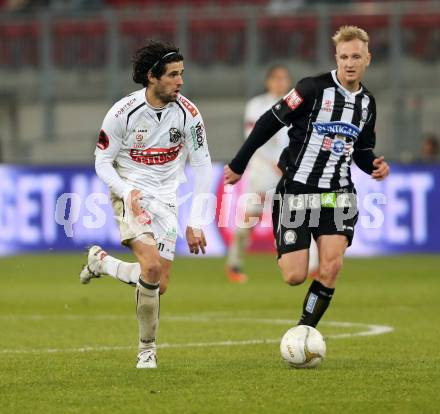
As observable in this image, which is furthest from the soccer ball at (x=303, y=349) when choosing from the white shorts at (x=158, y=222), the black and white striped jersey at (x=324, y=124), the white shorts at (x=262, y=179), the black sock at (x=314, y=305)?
the white shorts at (x=262, y=179)

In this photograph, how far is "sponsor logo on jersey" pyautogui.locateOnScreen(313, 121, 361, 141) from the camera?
8125 mm

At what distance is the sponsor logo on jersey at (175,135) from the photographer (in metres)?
7.88

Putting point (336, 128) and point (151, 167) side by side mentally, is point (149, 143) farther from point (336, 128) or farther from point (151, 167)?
point (336, 128)

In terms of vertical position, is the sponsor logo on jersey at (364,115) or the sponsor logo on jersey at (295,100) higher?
the sponsor logo on jersey at (295,100)

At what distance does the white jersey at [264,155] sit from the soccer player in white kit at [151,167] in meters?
7.15

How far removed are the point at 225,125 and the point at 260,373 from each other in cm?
1505

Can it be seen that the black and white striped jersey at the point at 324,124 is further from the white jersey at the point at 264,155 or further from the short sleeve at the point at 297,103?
the white jersey at the point at 264,155

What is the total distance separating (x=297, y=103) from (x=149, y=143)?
1.04 metres

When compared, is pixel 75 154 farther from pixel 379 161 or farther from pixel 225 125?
pixel 379 161

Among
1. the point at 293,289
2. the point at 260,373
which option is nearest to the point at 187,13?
the point at 293,289

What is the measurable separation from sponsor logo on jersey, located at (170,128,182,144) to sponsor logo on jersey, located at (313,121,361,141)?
947 mm

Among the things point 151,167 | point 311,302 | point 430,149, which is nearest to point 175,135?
point 151,167

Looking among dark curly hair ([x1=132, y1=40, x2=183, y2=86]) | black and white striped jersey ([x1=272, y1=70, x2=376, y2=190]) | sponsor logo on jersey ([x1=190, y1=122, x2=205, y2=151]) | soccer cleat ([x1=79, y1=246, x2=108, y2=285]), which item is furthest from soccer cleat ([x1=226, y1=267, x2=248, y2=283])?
dark curly hair ([x1=132, y1=40, x2=183, y2=86])

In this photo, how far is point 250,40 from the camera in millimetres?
22188
